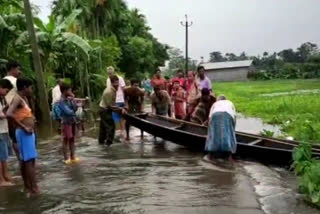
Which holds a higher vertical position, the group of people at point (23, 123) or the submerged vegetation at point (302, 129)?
the group of people at point (23, 123)

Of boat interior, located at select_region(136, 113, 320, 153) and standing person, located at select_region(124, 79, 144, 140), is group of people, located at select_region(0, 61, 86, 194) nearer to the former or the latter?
boat interior, located at select_region(136, 113, 320, 153)

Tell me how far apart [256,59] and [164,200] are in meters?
113

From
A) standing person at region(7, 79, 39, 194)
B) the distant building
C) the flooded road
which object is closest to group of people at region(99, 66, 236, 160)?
the flooded road

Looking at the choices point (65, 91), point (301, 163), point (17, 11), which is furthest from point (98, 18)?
point (301, 163)

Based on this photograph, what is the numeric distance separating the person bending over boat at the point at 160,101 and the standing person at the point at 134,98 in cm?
38

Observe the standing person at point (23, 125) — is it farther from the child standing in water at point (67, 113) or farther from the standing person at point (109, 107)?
the standing person at point (109, 107)

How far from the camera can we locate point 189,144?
12.6 meters

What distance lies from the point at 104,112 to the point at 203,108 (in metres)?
2.45

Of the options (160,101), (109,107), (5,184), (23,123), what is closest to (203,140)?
(109,107)

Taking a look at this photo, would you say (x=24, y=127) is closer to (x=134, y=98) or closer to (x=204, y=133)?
(x=204, y=133)

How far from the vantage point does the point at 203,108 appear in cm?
1280

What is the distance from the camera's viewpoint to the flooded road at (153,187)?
7.39 metres

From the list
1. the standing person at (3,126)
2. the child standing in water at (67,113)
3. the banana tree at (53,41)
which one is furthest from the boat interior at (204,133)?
the banana tree at (53,41)

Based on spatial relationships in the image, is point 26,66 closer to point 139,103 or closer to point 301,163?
point 139,103
